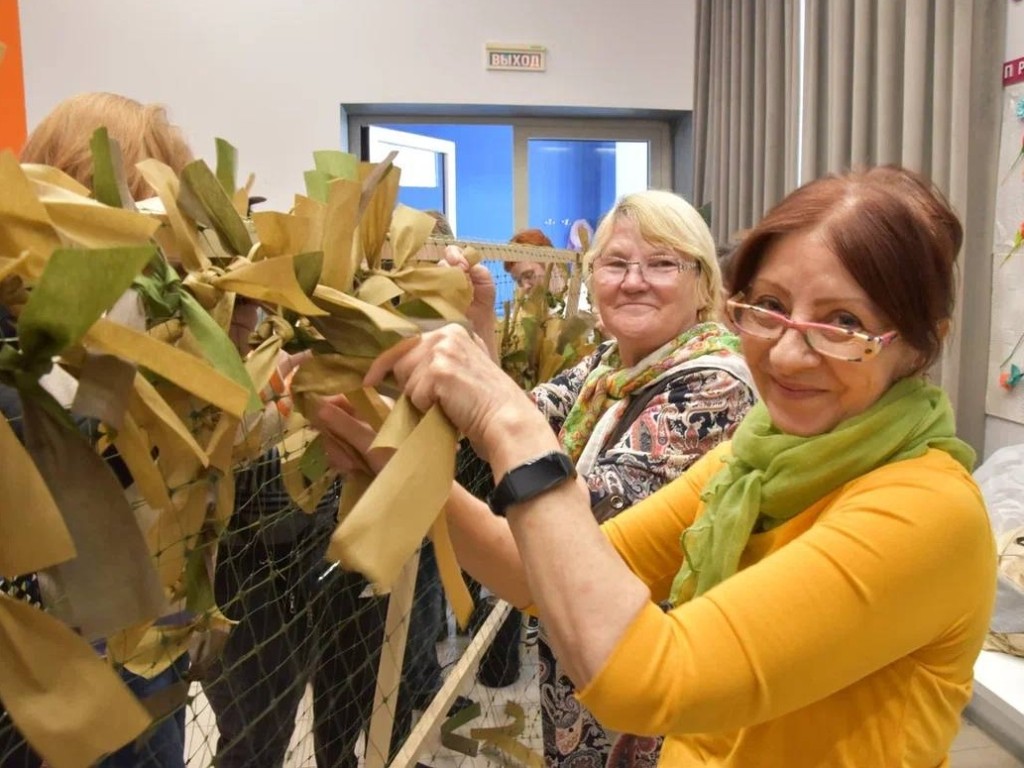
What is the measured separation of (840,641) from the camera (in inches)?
25.8

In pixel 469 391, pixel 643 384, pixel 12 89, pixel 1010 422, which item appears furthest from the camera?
pixel 12 89

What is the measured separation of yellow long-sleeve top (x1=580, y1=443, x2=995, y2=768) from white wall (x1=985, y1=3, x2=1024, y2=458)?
1817 millimetres

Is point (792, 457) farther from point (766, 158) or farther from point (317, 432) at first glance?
point (766, 158)

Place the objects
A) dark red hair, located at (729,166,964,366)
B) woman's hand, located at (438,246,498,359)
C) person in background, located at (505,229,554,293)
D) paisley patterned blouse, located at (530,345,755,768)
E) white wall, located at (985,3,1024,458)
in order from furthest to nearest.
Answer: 1. person in background, located at (505,229,554,293)
2. white wall, located at (985,3,1024,458)
3. paisley patterned blouse, located at (530,345,755,768)
4. woman's hand, located at (438,246,498,359)
5. dark red hair, located at (729,166,964,366)

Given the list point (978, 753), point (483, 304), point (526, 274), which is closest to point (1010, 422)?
point (978, 753)

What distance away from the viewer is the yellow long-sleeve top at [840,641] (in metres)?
0.63

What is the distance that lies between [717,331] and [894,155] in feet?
5.78

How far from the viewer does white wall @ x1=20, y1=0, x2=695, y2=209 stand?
12.6 ft

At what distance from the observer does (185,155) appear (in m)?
0.98

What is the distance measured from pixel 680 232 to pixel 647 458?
1.47ft

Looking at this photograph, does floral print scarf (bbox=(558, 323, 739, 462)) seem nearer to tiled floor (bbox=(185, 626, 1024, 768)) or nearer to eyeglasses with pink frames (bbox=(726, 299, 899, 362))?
eyeglasses with pink frames (bbox=(726, 299, 899, 362))

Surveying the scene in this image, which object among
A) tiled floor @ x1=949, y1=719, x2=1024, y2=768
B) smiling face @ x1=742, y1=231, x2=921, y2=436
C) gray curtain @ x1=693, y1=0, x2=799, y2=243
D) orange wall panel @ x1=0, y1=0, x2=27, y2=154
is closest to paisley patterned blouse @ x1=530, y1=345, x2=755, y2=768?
smiling face @ x1=742, y1=231, x2=921, y2=436

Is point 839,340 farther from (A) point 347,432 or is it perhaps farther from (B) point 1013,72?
(B) point 1013,72

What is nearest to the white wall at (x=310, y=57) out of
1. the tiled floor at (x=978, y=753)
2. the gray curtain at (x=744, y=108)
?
the gray curtain at (x=744, y=108)
